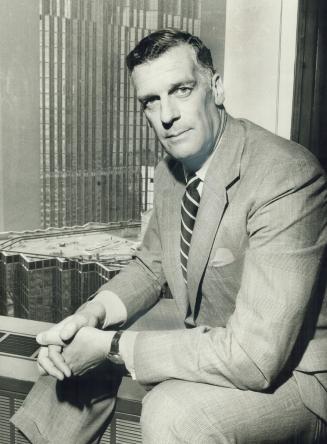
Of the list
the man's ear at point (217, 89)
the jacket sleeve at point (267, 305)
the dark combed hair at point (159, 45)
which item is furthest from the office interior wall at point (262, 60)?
the jacket sleeve at point (267, 305)

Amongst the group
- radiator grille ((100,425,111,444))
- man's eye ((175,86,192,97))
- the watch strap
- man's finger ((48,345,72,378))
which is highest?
man's eye ((175,86,192,97))

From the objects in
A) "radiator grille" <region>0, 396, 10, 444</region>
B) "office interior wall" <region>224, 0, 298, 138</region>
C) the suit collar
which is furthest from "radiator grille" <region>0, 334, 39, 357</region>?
"office interior wall" <region>224, 0, 298, 138</region>

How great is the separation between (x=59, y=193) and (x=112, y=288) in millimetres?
5360

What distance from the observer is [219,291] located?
1240 mm

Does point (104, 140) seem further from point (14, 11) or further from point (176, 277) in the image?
point (176, 277)

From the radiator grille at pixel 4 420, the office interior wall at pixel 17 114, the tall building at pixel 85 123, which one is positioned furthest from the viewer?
the tall building at pixel 85 123

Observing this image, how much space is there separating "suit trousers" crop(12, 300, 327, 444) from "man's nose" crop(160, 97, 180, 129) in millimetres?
695

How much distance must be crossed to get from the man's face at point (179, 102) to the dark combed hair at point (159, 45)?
14 mm

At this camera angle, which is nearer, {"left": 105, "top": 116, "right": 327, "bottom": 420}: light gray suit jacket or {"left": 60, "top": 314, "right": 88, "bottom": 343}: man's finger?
{"left": 105, "top": 116, "right": 327, "bottom": 420}: light gray suit jacket

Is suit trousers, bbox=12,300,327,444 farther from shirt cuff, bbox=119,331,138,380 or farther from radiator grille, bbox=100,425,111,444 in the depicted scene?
radiator grille, bbox=100,425,111,444

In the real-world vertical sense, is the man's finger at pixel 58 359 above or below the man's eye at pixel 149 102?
below

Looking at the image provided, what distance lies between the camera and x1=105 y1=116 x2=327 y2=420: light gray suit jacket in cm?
96

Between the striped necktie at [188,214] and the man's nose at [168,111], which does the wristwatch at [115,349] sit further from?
the man's nose at [168,111]

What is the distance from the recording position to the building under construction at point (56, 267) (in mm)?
16547
